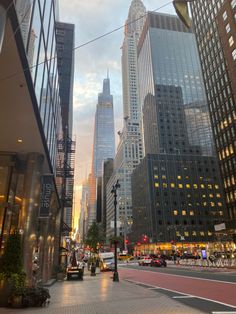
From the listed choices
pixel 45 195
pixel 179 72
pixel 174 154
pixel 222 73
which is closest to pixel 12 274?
pixel 45 195

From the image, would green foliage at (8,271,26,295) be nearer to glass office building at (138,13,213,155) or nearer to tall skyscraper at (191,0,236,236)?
tall skyscraper at (191,0,236,236)

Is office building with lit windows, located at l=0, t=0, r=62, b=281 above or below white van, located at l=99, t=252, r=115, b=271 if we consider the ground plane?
above

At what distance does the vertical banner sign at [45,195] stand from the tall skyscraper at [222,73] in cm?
6384

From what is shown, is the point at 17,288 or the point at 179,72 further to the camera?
the point at 179,72

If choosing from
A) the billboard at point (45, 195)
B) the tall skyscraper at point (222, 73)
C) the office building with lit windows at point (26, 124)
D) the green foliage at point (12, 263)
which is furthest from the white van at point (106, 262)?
the green foliage at point (12, 263)

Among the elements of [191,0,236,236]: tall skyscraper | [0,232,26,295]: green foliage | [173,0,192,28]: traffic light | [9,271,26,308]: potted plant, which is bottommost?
[9,271,26,308]: potted plant

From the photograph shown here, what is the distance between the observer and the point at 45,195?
797 inches

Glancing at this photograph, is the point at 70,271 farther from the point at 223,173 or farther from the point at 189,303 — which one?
the point at 223,173

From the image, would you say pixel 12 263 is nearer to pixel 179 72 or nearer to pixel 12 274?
pixel 12 274

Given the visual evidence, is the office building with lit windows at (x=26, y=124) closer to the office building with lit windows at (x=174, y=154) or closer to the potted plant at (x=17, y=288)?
the potted plant at (x=17, y=288)

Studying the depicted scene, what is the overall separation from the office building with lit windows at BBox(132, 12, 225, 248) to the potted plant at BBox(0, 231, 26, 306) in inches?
4715

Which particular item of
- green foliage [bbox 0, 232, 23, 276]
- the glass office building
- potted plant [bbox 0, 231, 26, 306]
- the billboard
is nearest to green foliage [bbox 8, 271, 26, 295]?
potted plant [bbox 0, 231, 26, 306]

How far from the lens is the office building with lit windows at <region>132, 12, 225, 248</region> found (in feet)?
436

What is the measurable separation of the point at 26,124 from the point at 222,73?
8525 cm
